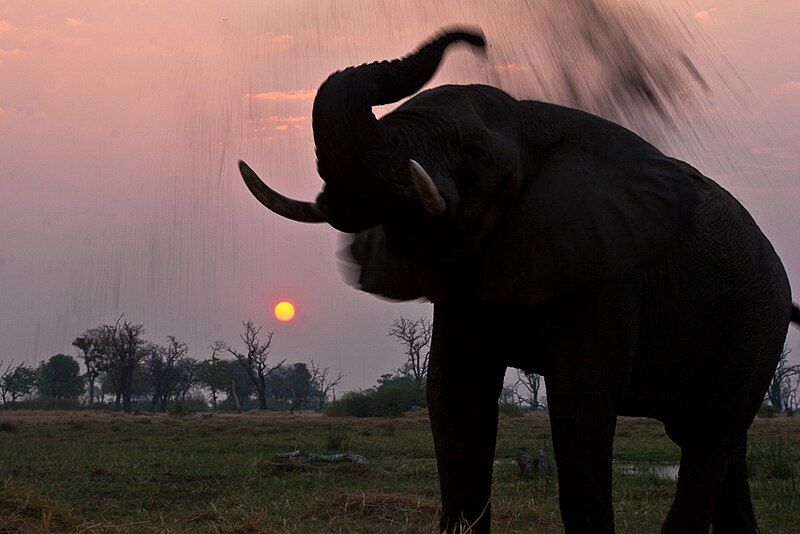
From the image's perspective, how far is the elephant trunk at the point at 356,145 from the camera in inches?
133

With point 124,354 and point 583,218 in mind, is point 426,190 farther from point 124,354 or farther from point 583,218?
point 124,354

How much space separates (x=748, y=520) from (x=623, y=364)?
233 centimetres

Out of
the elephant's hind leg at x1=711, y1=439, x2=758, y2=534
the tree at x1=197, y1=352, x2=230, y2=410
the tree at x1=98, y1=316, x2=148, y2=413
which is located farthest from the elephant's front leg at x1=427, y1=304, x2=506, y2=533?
the tree at x1=197, y1=352, x2=230, y2=410

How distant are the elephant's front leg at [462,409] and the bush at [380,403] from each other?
35.0 meters

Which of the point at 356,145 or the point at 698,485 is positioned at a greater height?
the point at 356,145

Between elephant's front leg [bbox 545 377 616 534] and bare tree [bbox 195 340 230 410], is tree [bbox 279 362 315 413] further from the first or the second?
elephant's front leg [bbox 545 377 616 534]

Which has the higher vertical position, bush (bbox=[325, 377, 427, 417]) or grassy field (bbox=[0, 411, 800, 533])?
bush (bbox=[325, 377, 427, 417])

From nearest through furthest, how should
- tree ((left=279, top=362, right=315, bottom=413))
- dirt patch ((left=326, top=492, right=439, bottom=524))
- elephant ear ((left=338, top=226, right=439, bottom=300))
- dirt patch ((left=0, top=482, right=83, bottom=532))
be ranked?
elephant ear ((left=338, top=226, right=439, bottom=300)), dirt patch ((left=0, top=482, right=83, bottom=532)), dirt patch ((left=326, top=492, right=439, bottom=524)), tree ((left=279, top=362, right=315, bottom=413))

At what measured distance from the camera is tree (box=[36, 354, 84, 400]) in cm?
7812

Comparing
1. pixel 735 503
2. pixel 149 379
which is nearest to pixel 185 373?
pixel 149 379

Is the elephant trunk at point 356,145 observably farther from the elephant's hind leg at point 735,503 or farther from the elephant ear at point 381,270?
the elephant's hind leg at point 735,503

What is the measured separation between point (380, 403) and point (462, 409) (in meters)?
37.0

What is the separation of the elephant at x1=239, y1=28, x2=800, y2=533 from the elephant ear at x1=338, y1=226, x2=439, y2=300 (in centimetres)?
1

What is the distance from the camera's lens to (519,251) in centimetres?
386
